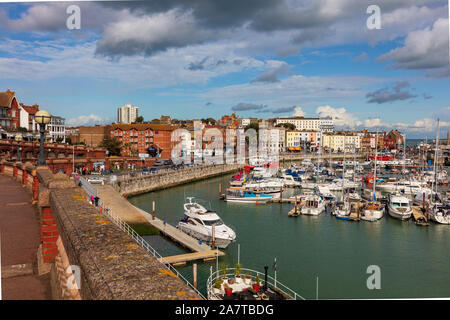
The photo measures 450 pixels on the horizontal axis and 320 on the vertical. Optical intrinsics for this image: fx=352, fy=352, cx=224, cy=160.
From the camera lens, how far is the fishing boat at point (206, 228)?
2650 centimetres

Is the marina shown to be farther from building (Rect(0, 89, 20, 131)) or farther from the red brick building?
building (Rect(0, 89, 20, 131))

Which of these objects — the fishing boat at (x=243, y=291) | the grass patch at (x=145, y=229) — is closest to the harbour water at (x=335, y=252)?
the grass patch at (x=145, y=229)

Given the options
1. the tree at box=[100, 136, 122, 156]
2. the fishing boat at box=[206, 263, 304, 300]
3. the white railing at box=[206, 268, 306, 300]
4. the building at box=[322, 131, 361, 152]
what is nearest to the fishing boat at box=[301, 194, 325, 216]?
the white railing at box=[206, 268, 306, 300]

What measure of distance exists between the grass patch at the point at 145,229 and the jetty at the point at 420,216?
86.6 feet

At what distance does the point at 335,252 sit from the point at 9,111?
243 feet

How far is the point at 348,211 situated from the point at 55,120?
82.2 meters

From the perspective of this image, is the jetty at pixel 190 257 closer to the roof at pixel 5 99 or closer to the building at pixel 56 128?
the roof at pixel 5 99

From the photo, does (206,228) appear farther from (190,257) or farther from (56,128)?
(56,128)

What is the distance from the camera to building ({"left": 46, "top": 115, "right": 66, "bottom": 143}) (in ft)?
302

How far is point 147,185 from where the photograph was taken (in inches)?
2253

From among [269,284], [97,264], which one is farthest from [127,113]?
[97,264]

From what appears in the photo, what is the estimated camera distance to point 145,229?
29.4m

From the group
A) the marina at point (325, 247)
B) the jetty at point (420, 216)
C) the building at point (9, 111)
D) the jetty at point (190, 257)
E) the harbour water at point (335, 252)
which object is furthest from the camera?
the building at point (9, 111)
